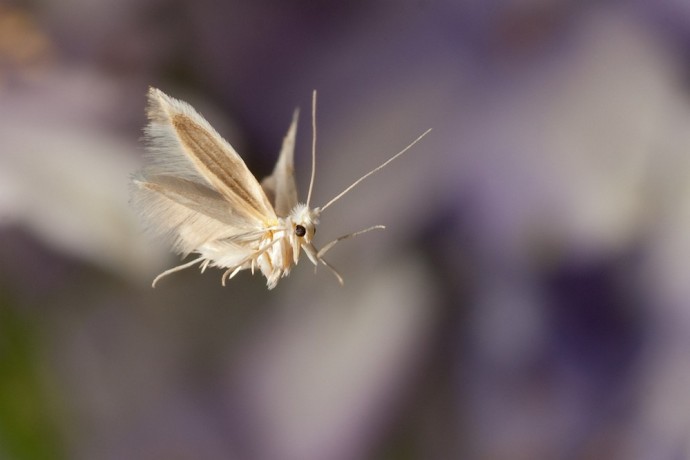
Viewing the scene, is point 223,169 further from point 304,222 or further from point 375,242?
point 375,242

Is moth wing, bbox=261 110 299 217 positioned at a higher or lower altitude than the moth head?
higher

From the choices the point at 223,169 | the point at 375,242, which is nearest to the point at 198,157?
the point at 223,169

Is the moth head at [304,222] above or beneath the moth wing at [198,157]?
beneath

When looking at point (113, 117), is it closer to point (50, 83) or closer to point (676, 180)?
point (50, 83)

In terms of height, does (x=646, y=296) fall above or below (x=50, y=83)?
below

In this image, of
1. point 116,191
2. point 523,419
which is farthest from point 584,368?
point 116,191

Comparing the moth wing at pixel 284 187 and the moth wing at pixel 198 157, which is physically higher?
the moth wing at pixel 198 157
